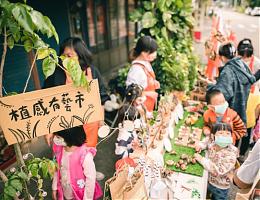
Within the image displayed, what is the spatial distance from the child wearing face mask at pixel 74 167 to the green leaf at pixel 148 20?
154 inches

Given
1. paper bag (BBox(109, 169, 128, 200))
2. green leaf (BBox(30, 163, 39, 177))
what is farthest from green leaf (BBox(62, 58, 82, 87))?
paper bag (BBox(109, 169, 128, 200))

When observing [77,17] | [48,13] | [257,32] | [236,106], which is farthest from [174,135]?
[257,32]

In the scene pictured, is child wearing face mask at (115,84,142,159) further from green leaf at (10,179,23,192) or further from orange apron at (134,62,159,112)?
green leaf at (10,179,23,192)

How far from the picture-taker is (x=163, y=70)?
241 inches

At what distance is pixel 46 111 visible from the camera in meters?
2.30

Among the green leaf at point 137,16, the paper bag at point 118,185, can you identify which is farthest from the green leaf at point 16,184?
the green leaf at point 137,16

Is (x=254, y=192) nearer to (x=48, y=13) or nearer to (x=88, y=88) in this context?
(x=88, y=88)

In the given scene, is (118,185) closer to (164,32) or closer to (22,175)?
(22,175)

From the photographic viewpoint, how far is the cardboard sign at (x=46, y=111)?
216 cm

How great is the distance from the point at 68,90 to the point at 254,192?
6.70 feet

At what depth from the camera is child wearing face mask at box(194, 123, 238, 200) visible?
351 centimetres

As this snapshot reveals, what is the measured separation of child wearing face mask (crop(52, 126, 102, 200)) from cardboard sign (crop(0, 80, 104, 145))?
57 centimetres

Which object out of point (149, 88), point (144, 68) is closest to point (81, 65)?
point (144, 68)

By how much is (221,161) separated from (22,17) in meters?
2.97
